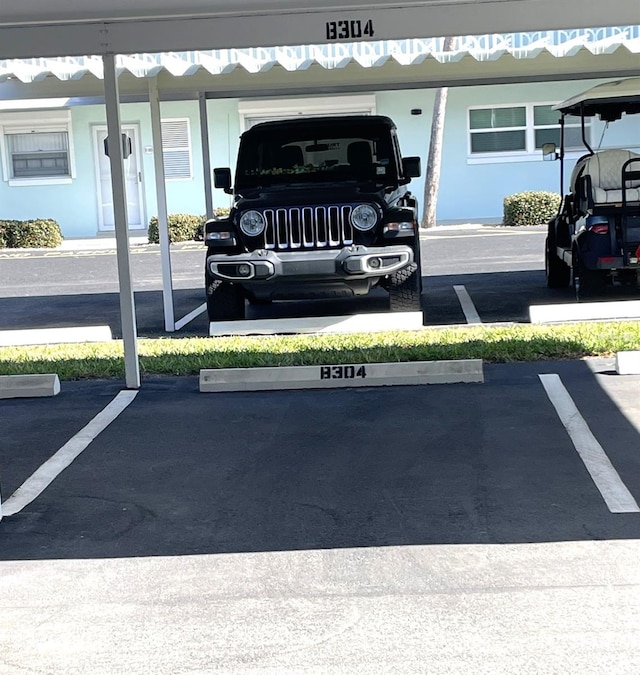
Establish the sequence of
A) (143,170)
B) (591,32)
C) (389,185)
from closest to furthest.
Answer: (389,185), (591,32), (143,170)

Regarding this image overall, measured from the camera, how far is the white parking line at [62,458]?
18.6ft

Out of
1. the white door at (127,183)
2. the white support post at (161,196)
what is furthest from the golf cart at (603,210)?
the white door at (127,183)

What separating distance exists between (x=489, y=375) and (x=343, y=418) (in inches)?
66.3

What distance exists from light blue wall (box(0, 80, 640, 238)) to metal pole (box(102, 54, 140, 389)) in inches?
695

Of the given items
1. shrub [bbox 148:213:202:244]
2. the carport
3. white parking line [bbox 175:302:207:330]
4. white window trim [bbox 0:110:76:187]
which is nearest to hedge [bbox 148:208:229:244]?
shrub [bbox 148:213:202:244]

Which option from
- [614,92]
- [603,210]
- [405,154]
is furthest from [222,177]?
[405,154]

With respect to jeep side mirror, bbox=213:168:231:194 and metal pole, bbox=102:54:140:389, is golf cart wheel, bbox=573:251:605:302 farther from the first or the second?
metal pole, bbox=102:54:140:389

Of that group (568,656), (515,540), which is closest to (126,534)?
(515,540)

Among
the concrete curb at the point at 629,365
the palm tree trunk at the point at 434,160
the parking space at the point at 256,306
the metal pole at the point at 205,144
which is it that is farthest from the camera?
the palm tree trunk at the point at 434,160

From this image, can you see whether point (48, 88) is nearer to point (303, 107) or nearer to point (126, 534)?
point (126, 534)

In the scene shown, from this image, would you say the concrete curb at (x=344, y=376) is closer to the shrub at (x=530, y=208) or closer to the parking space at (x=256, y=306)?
the parking space at (x=256, y=306)

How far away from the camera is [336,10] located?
7.04 meters

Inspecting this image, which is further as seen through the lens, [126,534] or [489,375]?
[489,375]

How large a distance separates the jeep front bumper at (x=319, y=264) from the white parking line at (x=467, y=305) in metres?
1.22
